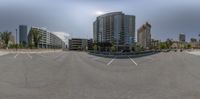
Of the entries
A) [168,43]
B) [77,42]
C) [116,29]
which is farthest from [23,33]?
[168,43]

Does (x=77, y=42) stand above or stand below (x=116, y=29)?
below

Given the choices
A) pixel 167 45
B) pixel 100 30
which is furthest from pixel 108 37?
pixel 167 45

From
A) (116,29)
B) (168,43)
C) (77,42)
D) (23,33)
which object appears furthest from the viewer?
(77,42)

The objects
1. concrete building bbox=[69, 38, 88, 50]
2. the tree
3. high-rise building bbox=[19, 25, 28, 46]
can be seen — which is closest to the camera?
high-rise building bbox=[19, 25, 28, 46]

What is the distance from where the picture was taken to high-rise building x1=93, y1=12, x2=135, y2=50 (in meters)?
119

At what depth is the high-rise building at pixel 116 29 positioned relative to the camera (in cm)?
11922

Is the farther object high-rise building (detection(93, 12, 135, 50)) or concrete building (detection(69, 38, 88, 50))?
concrete building (detection(69, 38, 88, 50))

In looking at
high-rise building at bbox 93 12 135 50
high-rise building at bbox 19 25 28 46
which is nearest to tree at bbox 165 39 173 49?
high-rise building at bbox 93 12 135 50

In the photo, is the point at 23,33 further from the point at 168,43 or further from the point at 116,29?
the point at 168,43

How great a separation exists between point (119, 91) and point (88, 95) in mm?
1131

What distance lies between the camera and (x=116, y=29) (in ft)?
417

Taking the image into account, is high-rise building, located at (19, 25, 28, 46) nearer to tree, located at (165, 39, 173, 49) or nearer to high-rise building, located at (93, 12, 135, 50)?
high-rise building, located at (93, 12, 135, 50)

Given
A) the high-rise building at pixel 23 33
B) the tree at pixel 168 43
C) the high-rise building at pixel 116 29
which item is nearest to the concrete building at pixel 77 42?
the high-rise building at pixel 116 29

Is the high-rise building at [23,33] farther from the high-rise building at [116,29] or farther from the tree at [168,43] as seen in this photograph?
the tree at [168,43]
